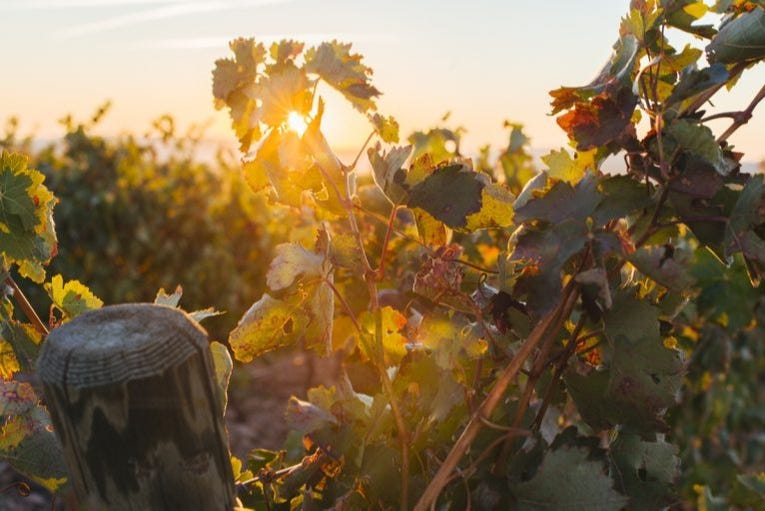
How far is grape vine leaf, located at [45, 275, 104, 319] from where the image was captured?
58.1 inches

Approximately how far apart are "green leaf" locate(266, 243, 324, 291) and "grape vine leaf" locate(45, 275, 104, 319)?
416mm

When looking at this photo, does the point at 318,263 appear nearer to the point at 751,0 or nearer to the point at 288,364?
the point at 751,0

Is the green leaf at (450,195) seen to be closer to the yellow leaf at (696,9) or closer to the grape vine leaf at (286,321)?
the grape vine leaf at (286,321)

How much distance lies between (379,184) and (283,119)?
180 millimetres

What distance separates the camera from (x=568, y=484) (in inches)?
45.5

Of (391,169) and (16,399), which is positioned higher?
(391,169)

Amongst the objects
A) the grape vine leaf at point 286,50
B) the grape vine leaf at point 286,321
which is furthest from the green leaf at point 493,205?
the grape vine leaf at point 286,50

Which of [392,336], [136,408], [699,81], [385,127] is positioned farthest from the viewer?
[392,336]

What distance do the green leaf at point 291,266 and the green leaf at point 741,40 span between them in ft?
2.16

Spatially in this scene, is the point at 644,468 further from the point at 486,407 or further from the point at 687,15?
the point at 687,15

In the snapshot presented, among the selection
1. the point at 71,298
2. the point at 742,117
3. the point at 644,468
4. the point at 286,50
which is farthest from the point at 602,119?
the point at 71,298

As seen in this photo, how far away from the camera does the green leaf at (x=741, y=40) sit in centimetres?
128

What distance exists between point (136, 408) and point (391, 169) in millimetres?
486

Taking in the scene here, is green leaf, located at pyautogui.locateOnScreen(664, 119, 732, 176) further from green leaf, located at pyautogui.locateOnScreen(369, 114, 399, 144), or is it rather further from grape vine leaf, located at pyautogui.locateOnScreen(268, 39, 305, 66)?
grape vine leaf, located at pyautogui.locateOnScreen(268, 39, 305, 66)
